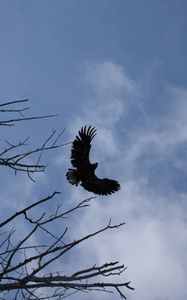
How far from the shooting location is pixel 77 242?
2.86 meters

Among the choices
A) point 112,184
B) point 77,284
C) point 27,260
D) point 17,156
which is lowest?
point 77,284

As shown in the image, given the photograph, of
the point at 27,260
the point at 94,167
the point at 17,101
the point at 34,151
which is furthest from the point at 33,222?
the point at 94,167

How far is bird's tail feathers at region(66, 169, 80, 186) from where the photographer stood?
375 inches

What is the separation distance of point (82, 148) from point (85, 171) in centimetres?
63

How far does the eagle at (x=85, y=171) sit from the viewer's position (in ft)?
29.6

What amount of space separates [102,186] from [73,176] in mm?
703

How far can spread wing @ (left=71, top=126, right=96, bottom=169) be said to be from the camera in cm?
897

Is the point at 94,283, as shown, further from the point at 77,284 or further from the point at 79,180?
the point at 79,180

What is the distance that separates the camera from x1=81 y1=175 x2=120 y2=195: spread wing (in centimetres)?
966

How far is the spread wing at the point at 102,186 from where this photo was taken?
380 inches

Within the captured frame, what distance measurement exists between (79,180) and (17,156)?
646cm

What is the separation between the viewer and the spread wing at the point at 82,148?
8.97 meters

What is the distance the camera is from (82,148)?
9.08 m

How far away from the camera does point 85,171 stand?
31.0 feet
